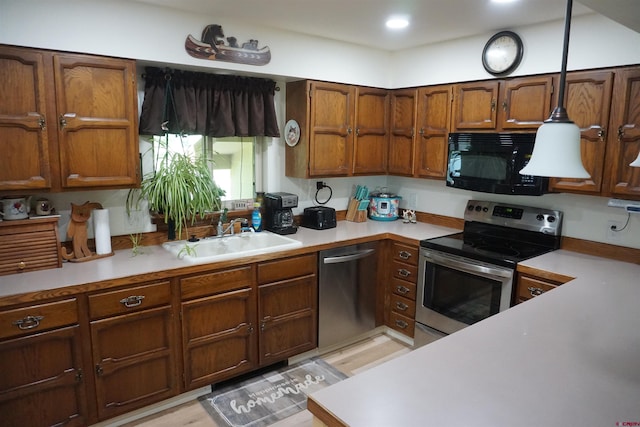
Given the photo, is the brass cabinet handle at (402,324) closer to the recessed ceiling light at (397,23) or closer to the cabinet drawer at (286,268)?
the cabinet drawer at (286,268)

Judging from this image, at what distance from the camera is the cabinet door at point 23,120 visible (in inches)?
85.4

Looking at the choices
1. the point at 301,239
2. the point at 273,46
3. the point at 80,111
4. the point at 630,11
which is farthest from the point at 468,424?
the point at 273,46

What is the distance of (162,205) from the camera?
2.74m

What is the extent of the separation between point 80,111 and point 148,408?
69.1 inches

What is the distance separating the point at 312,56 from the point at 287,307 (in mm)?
1891

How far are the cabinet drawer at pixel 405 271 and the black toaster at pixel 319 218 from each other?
2.02ft

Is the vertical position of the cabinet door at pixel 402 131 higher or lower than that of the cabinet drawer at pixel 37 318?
higher

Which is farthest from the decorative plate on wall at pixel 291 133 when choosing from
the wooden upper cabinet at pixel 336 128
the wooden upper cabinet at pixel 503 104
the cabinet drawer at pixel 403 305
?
the cabinet drawer at pixel 403 305

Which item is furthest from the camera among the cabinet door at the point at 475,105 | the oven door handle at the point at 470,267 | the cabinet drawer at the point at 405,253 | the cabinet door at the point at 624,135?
the cabinet drawer at the point at 405,253

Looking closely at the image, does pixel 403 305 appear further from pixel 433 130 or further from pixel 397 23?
pixel 397 23

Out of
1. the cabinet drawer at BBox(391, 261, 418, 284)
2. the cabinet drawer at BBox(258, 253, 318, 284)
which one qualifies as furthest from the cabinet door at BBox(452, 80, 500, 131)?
the cabinet drawer at BBox(258, 253, 318, 284)

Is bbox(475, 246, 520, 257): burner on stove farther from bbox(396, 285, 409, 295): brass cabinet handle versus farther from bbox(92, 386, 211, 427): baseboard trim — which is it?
bbox(92, 386, 211, 427): baseboard trim

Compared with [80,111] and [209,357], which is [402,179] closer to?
[209,357]

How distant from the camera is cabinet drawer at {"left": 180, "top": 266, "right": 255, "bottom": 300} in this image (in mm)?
2523
